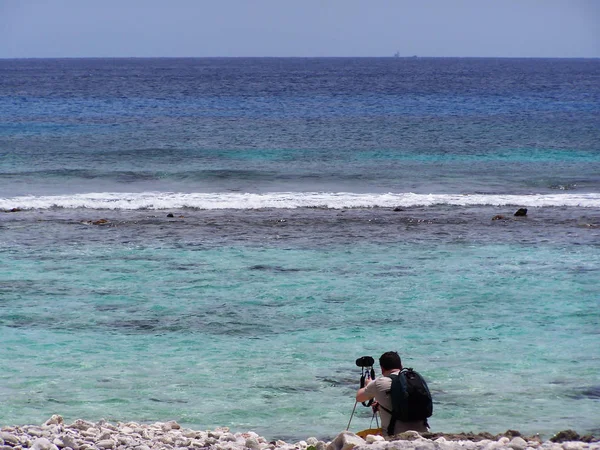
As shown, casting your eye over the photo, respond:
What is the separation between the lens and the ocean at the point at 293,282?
10797 millimetres

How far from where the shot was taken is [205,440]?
860cm

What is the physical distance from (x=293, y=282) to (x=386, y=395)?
28.3ft

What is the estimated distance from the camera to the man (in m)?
7.87

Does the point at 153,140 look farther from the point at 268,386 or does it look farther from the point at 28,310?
the point at 268,386

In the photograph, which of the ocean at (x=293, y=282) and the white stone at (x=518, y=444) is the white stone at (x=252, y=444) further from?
the white stone at (x=518, y=444)

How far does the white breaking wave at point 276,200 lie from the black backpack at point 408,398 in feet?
57.9

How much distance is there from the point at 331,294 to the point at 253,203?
34.6ft

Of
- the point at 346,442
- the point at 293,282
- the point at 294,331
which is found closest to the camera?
the point at 346,442

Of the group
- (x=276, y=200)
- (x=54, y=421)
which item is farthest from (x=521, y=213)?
(x=54, y=421)

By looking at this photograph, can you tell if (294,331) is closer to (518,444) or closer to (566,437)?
(566,437)

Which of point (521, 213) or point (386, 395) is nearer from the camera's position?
point (386, 395)

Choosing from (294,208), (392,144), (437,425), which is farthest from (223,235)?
(392,144)

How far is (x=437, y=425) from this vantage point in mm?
9906

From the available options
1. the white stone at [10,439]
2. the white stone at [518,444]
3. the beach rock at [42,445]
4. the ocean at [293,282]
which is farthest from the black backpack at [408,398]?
the white stone at [10,439]
